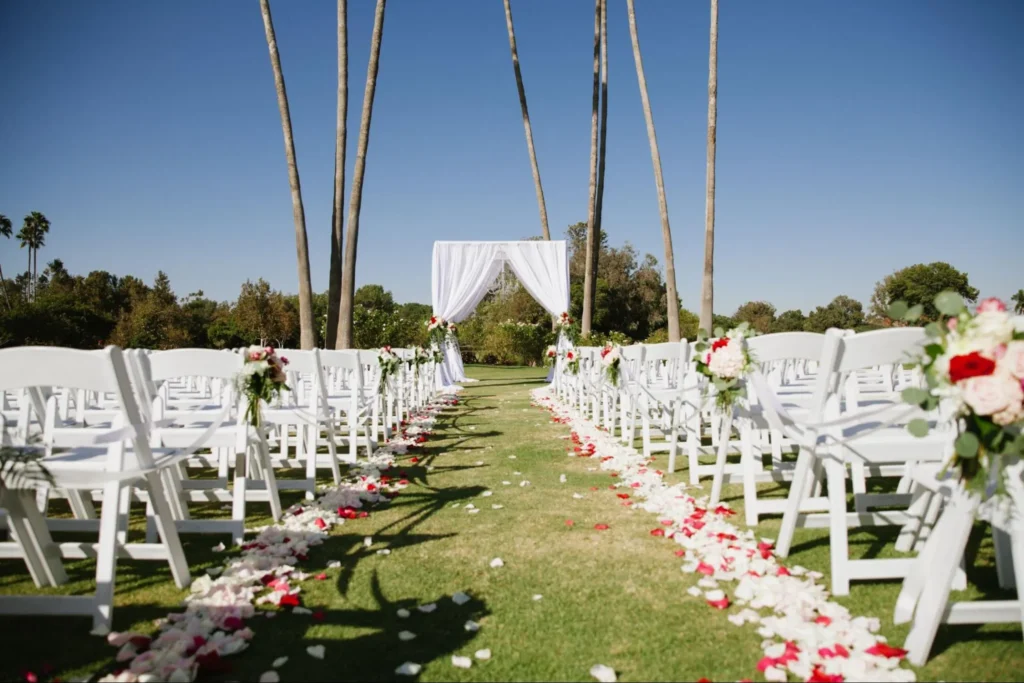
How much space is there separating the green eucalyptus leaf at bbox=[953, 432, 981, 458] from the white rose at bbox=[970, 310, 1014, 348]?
0.90 ft

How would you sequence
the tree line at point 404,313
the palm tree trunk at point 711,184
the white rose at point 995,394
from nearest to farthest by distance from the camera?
the white rose at point 995,394 → the palm tree trunk at point 711,184 → the tree line at point 404,313

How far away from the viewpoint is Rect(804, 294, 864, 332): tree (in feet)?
147

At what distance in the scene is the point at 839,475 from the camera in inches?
104

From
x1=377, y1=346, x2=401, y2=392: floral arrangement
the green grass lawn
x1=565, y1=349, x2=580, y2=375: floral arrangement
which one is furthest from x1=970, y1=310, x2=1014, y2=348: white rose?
x1=565, y1=349, x2=580, y2=375: floral arrangement

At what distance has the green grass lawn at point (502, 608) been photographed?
2082 mm

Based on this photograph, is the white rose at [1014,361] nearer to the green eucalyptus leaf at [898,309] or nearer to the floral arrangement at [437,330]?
the green eucalyptus leaf at [898,309]

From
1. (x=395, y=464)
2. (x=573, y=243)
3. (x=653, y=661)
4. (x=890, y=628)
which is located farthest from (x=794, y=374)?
(x=573, y=243)

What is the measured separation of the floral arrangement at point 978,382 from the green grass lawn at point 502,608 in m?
0.72

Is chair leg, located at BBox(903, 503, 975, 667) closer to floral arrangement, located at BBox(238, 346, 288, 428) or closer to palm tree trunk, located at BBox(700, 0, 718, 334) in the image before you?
floral arrangement, located at BBox(238, 346, 288, 428)

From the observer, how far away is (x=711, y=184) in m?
13.8

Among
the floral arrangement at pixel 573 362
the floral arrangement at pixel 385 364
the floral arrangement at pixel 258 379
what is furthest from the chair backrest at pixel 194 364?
Answer: the floral arrangement at pixel 573 362

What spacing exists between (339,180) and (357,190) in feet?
1.30

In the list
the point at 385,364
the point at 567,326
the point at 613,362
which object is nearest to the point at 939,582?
the point at 613,362

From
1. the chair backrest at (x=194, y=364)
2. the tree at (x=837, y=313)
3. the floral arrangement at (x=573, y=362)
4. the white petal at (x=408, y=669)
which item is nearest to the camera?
the white petal at (x=408, y=669)
